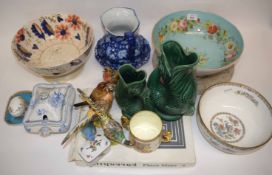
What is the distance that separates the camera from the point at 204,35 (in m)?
0.99

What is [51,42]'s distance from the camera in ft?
3.22

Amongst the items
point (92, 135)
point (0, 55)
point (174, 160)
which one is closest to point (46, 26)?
point (0, 55)

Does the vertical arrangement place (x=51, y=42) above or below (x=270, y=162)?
above

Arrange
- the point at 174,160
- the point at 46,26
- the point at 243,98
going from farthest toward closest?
1. the point at 46,26
2. the point at 243,98
3. the point at 174,160

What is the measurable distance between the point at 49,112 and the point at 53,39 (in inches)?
11.9

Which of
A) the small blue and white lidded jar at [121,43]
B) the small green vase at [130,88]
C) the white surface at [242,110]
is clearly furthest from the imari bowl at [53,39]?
the white surface at [242,110]

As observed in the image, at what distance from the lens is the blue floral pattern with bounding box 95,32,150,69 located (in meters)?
0.88

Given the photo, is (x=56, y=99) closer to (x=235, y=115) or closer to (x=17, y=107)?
(x=17, y=107)

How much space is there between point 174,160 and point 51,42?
1.81ft

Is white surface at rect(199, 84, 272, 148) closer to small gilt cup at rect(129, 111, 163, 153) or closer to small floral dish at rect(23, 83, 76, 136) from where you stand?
small gilt cup at rect(129, 111, 163, 153)

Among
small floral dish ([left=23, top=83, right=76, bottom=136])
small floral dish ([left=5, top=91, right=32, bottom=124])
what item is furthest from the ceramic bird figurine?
small floral dish ([left=5, top=91, right=32, bottom=124])

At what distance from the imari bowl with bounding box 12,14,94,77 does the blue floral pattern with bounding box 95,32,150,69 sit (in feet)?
0.19

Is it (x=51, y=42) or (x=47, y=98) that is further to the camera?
(x=51, y=42)

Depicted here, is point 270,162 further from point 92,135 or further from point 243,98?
point 92,135
